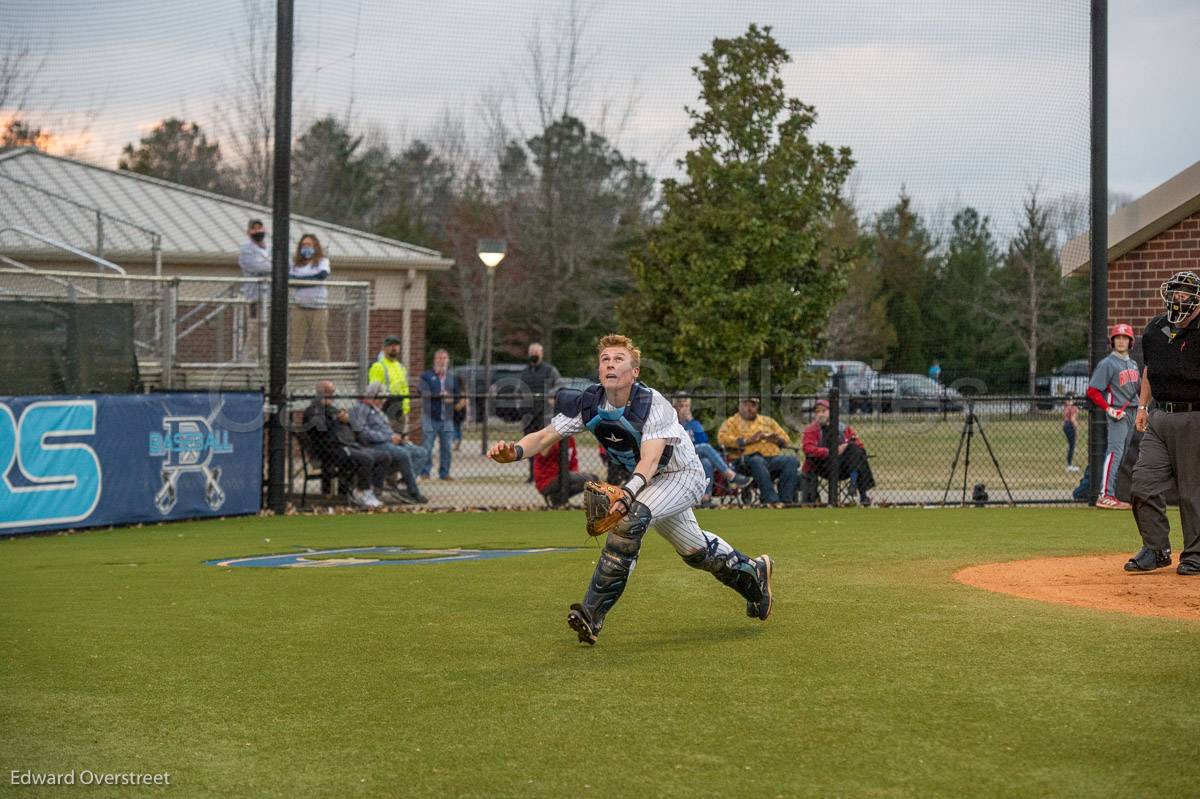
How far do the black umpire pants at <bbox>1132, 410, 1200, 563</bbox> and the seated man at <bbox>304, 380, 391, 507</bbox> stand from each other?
29.9ft

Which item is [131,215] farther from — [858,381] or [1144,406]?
[1144,406]

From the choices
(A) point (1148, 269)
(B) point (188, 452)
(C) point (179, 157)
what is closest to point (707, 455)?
(B) point (188, 452)

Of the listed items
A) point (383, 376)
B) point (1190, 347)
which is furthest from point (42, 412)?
point (1190, 347)

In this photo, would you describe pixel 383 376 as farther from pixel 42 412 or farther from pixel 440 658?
pixel 440 658

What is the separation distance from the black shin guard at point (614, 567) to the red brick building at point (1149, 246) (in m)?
10.9

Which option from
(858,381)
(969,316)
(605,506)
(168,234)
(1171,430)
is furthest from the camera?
(858,381)

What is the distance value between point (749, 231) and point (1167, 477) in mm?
12625

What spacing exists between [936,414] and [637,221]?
48.3 feet

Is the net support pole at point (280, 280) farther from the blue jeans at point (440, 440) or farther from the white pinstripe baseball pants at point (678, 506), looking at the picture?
the white pinstripe baseball pants at point (678, 506)

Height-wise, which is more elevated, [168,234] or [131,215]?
[131,215]

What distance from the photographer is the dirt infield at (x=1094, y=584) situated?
8.01 meters

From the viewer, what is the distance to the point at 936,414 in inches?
926

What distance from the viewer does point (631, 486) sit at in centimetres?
680

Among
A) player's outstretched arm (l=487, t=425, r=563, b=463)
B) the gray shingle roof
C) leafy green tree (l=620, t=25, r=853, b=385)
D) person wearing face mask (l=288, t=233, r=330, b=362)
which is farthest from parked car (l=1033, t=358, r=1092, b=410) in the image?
player's outstretched arm (l=487, t=425, r=563, b=463)
